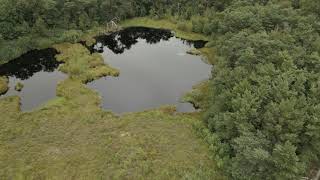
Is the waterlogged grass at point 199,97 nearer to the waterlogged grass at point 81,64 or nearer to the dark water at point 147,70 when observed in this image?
the dark water at point 147,70

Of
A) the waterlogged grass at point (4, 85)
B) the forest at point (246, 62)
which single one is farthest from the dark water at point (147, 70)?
the waterlogged grass at point (4, 85)

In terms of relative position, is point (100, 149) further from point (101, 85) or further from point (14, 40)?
point (14, 40)

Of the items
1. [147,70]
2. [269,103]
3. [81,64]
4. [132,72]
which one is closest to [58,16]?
[81,64]

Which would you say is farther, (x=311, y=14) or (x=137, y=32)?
(x=137, y=32)

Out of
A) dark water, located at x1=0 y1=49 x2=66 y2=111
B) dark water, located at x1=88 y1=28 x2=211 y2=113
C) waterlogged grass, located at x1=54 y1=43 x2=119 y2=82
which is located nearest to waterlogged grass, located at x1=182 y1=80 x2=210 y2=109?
dark water, located at x1=88 y1=28 x2=211 y2=113

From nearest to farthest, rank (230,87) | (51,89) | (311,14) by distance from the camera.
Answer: (230,87) < (51,89) < (311,14)

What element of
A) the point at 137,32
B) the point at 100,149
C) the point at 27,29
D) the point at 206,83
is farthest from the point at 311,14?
the point at 27,29

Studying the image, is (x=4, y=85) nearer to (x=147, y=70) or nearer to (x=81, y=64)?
(x=81, y=64)
